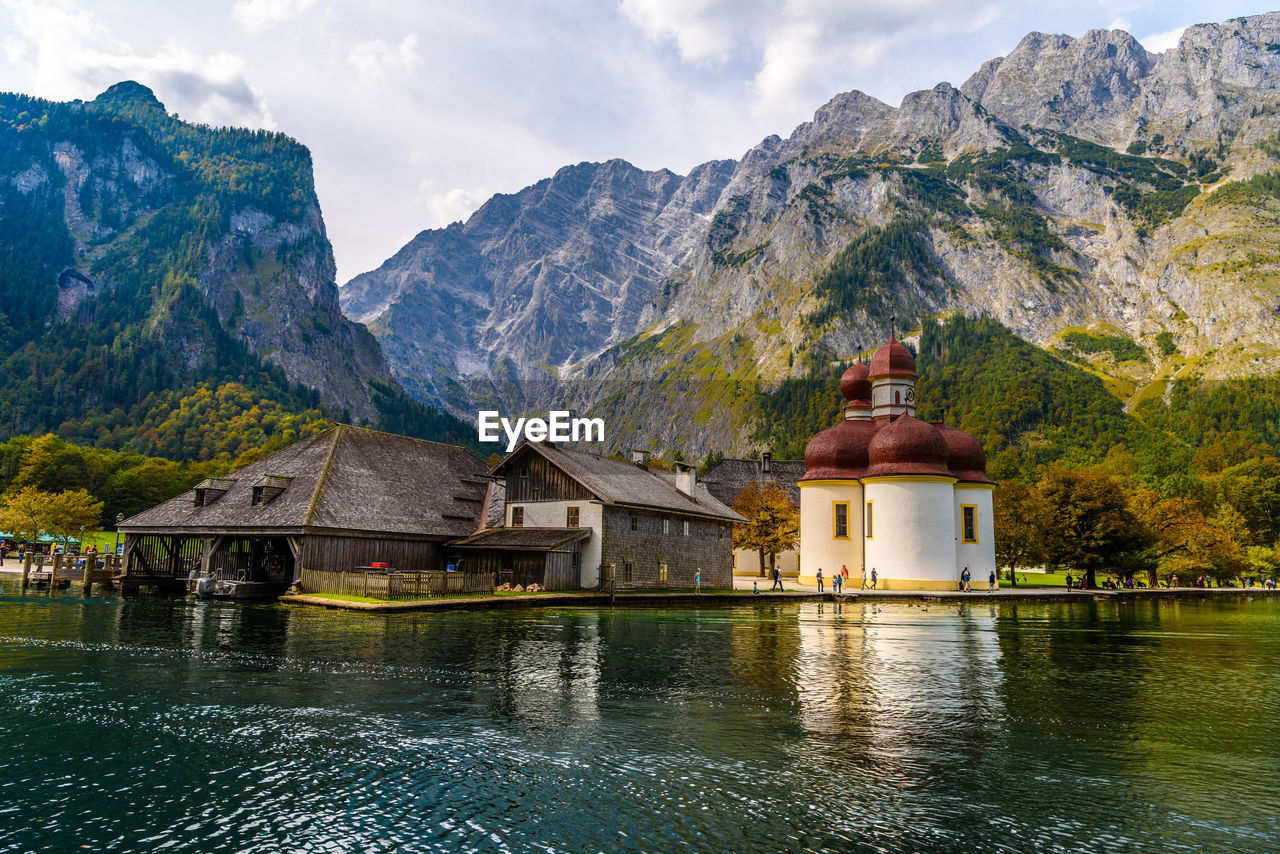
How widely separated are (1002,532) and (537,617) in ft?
170

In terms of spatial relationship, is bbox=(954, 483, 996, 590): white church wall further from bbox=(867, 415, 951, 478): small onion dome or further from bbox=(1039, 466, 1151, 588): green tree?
bbox=(1039, 466, 1151, 588): green tree

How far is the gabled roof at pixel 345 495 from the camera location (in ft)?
157

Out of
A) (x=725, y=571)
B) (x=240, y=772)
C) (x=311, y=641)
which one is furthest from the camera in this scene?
(x=725, y=571)

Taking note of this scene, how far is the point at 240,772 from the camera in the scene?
12484 mm

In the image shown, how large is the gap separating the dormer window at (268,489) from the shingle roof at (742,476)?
2041 inches

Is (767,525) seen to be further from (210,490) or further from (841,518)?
(210,490)

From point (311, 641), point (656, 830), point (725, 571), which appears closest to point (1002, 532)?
point (725, 571)

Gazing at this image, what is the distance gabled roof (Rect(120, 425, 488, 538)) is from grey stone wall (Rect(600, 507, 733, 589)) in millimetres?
11207

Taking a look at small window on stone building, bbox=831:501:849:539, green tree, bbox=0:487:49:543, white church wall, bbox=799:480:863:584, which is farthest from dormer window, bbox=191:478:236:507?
small window on stone building, bbox=831:501:849:539

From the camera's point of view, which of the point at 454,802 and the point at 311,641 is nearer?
the point at 454,802

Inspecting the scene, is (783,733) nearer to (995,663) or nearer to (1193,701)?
(1193,701)

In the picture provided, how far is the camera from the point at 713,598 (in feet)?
177

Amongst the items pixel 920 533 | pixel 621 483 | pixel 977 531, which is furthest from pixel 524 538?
pixel 977 531

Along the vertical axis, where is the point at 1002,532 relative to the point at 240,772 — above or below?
above
